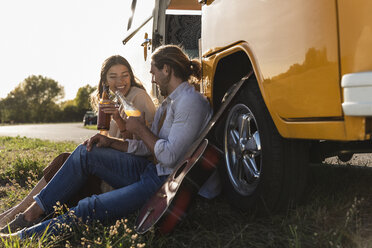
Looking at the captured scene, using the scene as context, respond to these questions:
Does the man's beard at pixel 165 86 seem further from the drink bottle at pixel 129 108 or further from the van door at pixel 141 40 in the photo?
the van door at pixel 141 40

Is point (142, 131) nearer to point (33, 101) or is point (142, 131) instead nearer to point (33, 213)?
point (33, 213)

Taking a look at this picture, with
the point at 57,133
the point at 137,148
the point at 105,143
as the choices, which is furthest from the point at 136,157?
the point at 57,133

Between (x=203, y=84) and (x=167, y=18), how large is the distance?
6.49 feet

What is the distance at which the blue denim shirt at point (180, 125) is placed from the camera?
8.60ft

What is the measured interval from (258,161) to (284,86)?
761 millimetres

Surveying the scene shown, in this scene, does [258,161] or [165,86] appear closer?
[258,161]

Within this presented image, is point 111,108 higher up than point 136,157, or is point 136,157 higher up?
point 111,108

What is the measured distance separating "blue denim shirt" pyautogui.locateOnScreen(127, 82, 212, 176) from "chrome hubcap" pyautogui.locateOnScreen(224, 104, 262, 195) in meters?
0.20

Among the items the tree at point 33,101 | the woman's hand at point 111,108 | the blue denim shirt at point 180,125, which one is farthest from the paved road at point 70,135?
the tree at point 33,101

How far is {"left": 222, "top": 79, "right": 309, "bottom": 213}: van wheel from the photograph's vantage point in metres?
2.22

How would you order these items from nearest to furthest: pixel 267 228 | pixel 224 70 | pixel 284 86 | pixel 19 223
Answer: pixel 284 86, pixel 267 228, pixel 19 223, pixel 224 70

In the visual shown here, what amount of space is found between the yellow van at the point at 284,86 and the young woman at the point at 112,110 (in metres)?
0.66

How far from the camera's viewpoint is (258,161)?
2.60m

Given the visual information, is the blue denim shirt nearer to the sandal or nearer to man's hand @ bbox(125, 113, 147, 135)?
man's hand @ bbox(125, 113, 147, 135)
